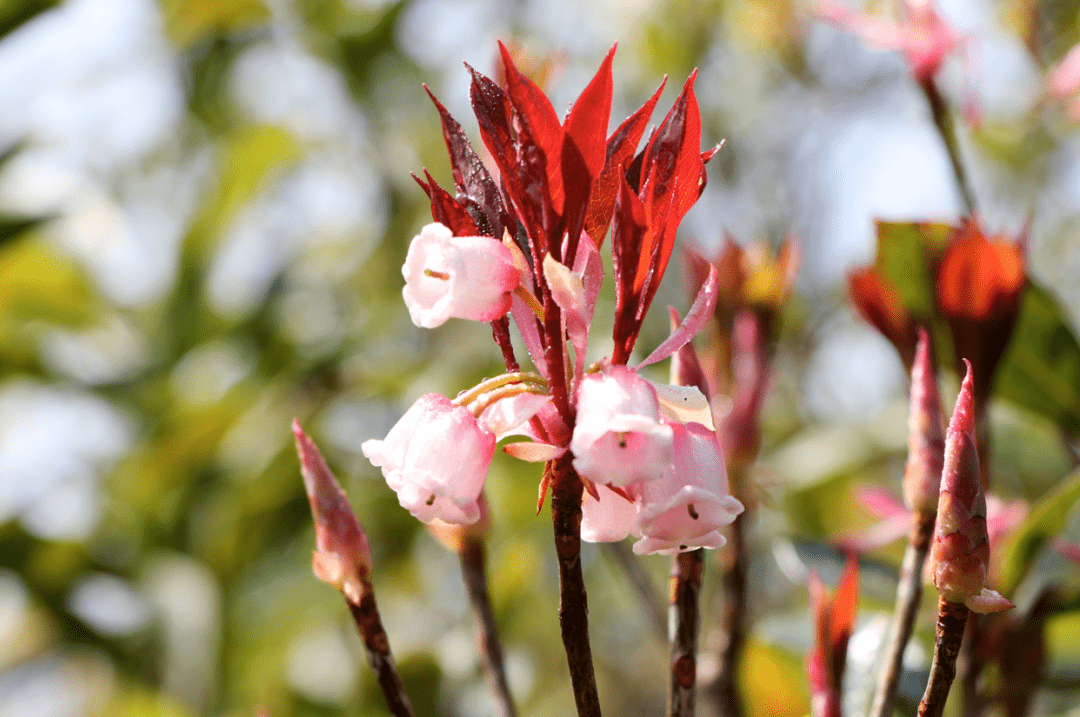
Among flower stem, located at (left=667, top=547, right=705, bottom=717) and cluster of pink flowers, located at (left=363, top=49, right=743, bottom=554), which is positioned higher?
cluster of pink flowers, located at (left=363, top=49, right=743, bottom=554)

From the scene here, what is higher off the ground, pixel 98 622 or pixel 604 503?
pixel 604 503

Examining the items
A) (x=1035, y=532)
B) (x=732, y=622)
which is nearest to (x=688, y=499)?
(x=732, y=622)

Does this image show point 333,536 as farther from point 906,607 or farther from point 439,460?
point 906,607

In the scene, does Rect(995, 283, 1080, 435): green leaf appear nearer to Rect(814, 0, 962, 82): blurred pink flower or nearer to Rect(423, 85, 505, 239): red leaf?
Rect(814, 0, 962, 82): blurred pink flower

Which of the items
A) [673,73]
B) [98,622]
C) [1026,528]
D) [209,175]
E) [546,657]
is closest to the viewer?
[1026,528]

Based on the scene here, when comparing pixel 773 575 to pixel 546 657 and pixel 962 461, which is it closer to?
pixel 546 657

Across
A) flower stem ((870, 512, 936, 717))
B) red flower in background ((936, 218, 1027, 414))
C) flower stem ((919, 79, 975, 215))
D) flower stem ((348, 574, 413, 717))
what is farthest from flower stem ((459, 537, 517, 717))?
flower stem ((919, 79, 975, 215))

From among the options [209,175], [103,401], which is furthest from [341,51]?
[103,401]
